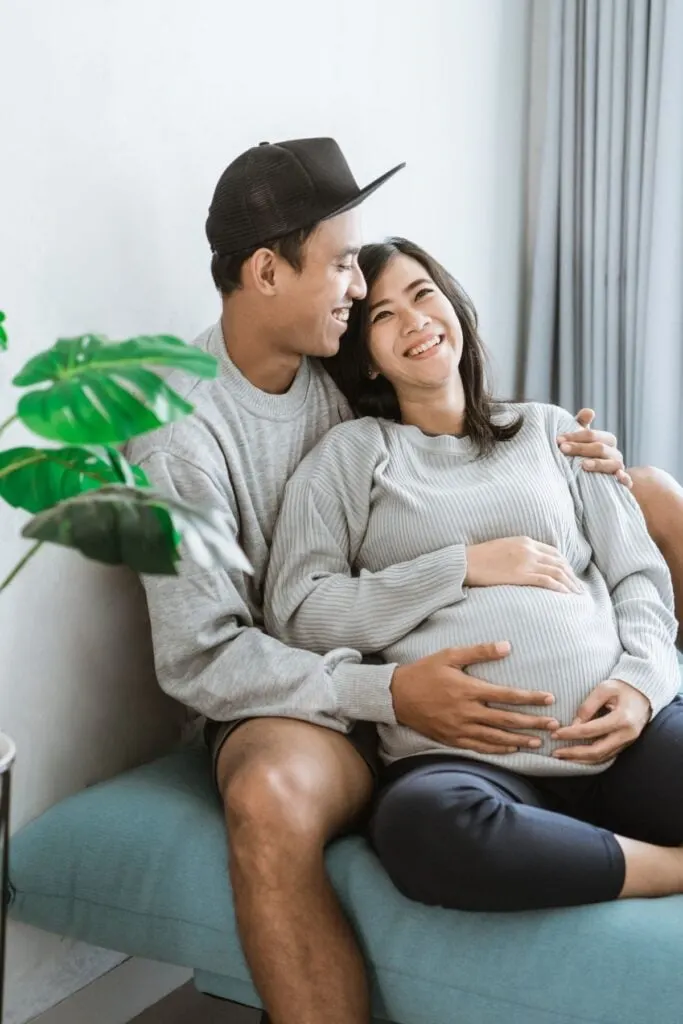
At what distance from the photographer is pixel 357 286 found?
1.80 metres

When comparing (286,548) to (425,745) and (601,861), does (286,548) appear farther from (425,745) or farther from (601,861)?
(601,861)

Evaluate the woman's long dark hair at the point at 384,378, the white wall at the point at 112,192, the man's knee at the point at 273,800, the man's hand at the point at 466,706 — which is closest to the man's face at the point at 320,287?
the woman's long dark hair at the point at 384,378

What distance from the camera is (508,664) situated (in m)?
1.58

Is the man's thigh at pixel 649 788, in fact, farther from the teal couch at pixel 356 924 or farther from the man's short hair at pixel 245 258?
the man's short hair at pixel 245 258

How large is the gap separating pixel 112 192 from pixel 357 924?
1.02 meters

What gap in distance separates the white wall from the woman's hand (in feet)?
1.70

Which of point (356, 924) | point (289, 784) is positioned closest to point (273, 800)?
point (289, 784)

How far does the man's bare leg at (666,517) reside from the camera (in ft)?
6.39

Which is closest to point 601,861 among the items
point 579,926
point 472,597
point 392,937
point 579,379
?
point 579,926

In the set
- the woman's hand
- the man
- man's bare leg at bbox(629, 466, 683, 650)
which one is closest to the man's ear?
the man

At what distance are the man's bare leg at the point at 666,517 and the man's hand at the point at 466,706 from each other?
20.1 inches

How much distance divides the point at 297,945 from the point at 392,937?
112 mm

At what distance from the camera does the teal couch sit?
50.8 inches

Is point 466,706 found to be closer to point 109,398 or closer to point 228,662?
point 228,662
